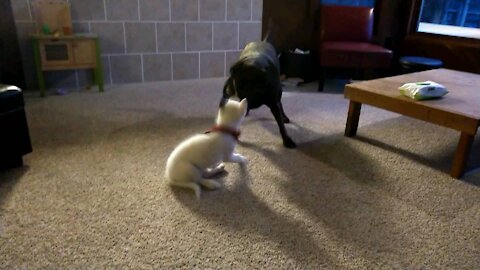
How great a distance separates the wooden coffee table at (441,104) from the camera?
177cm

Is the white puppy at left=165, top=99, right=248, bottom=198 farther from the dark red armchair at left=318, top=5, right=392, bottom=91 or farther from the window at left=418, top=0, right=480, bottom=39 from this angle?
the window at left=418, top=0, right=480, bottom=39

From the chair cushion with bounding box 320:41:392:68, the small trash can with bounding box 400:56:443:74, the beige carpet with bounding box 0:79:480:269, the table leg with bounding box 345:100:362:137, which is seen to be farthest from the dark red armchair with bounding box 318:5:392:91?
the beige carpet with bounding box 0:79:480:269

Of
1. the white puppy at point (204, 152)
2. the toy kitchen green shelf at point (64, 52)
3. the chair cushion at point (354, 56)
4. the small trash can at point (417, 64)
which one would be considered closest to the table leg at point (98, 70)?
the toy kitchen green shelf at point (64, 52)

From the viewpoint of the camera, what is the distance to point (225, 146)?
65.1 inches

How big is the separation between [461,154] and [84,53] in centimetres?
275

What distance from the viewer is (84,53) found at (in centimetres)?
305

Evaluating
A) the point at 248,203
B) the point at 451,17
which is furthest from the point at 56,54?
the point at 451,17

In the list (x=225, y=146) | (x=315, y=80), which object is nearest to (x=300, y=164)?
(x=225, y=146)

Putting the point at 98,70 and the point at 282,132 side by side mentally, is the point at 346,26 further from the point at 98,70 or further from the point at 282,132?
the point at 98,70

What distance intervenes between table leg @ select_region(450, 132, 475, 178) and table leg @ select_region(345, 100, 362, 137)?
0.62 m

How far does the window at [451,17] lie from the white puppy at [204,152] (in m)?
2.99

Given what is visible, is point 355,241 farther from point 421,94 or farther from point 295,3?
point 295,3

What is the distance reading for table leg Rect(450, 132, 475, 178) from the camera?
178 cm

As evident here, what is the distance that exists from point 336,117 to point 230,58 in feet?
5.13
